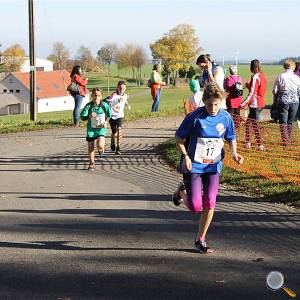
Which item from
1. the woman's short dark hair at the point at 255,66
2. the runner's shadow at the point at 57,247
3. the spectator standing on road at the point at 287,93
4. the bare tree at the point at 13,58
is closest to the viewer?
the runner's shadow at the point at 57,247

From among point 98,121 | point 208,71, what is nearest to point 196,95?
point 208,71

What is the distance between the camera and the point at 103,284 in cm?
533

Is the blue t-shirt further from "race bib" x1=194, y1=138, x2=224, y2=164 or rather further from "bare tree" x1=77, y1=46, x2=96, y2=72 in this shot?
"bare tree" x1=77, y1=46, x2=96, y2=72

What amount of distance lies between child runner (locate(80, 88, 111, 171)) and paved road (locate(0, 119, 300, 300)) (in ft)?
2.27

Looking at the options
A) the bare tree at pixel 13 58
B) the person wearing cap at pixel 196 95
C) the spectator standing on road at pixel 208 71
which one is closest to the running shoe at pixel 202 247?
the spectator standing on road at pixel 208 71

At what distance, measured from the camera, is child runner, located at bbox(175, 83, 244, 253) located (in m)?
Answer: 6.31

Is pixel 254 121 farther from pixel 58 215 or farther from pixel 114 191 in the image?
pixel 58 215

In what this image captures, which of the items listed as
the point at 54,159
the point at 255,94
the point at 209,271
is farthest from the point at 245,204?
the point at 54,159

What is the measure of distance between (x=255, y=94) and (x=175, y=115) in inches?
416

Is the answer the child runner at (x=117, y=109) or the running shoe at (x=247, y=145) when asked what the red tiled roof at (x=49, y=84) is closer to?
the child runner at (x=117, y=109)

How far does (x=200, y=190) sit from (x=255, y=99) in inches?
282

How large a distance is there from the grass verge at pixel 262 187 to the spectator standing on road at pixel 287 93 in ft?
8.48

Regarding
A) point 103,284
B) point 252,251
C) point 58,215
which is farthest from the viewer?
point 58,215

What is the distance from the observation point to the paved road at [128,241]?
17.3 ft
